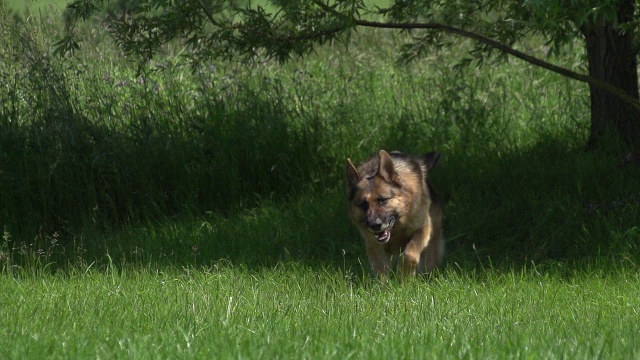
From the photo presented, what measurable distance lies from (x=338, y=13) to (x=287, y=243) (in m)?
1.93

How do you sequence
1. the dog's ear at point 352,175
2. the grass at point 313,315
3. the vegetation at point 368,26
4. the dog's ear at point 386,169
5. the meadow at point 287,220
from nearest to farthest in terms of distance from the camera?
the grass at point 313,315 < the meadow at point 287,220 < the dog's ear at point 386,169 < the dog's ear at point 352,175 < the vegetation at point 368,26

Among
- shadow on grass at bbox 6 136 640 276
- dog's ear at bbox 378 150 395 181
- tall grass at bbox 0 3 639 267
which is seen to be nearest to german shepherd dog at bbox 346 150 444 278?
dog's ear at bbox 378 150 395 181

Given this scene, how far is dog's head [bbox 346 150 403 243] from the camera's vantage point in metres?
Result: 7.96

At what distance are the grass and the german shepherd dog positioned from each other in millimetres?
263

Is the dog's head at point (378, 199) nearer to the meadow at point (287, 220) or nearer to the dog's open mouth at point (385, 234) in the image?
the dog's open mouth at point (385, 234)

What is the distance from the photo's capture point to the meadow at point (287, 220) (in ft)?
19.1

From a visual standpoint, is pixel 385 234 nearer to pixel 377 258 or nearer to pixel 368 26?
pixel 377 258

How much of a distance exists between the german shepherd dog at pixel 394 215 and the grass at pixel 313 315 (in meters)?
0.26

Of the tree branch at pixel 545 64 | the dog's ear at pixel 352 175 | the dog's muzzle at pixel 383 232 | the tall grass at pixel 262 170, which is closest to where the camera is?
the dog's muzzle at pixel 383 232

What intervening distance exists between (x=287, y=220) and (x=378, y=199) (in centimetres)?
186

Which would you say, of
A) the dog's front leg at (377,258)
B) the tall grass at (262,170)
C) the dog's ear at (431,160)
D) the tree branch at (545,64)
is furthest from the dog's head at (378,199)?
the tree branch at (545,64)

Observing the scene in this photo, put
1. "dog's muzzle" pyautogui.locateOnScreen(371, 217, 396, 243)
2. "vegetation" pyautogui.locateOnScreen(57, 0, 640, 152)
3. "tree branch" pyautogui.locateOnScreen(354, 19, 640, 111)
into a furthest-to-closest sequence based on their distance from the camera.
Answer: "vegetation" pyautogui.locateOnScreen(57, 0, 640, 152)
"tree branch" pyautogui.locateOnScreen(354, 19, 640, 111)
"dog's muzzle" pyautogui.locateOnScreen(371, 217, 396, 243)

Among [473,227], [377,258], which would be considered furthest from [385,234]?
[473,227]

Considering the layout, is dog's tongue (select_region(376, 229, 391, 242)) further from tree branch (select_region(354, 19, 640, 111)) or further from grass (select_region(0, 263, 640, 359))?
tree branch (select_region(354, 19, 640, 111))
